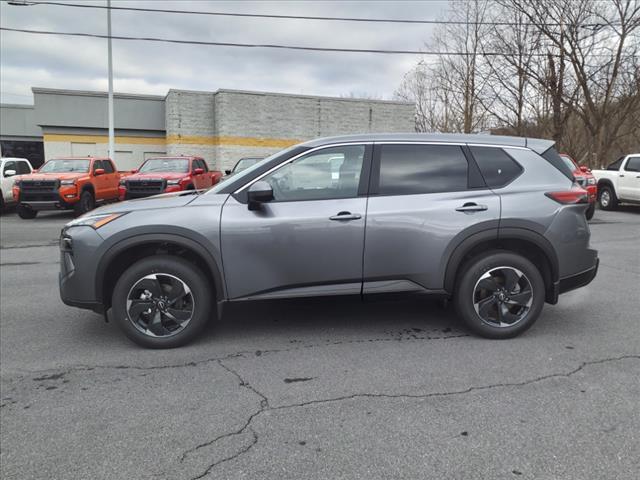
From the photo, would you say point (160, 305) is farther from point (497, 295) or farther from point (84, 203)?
point (84, 203)

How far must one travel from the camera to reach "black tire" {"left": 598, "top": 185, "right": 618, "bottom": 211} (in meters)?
16.5

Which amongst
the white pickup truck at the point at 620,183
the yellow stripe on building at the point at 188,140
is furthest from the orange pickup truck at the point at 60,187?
the white pickup truck at the point at 620,183

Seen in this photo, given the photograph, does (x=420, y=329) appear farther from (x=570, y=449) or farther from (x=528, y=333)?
(x=570, y=449)

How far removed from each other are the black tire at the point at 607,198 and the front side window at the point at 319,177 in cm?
1535

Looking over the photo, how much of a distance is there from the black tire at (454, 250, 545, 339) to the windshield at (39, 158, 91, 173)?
14.4m

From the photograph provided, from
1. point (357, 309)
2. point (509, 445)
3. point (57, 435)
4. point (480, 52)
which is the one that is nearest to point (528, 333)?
point (357, 309)

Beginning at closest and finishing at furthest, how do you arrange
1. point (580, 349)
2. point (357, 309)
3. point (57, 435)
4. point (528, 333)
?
point (57, 435), point (580, 349), point (528, 333), point (357, 309)

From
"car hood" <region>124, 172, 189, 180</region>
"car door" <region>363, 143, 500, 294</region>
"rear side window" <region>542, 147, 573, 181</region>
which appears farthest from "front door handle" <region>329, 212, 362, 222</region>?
"car hood" <region>124, 172, 189, 180</region>

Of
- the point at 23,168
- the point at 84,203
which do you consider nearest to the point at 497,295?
the point at 84,203

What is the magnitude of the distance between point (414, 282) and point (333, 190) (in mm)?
1032

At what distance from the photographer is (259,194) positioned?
3895 mm

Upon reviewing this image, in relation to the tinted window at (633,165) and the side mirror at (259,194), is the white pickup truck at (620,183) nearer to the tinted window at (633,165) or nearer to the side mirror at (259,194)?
the tinted window at (633,165)

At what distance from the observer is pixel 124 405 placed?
323cm

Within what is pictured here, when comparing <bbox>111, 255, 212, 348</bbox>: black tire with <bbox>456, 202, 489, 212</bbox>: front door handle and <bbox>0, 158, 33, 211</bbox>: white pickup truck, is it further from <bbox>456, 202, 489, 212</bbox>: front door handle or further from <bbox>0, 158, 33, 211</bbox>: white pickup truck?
<bbox>0, 158, 33, 211</bbox>: white pickup truck
